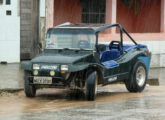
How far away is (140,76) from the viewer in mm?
14008

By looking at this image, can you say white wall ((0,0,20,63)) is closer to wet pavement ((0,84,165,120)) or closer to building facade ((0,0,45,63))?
building facade ((0,0,45,63))

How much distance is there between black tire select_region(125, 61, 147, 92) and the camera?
1361 centimetres

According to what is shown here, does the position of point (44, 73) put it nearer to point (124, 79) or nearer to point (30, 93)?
point (30, 93)

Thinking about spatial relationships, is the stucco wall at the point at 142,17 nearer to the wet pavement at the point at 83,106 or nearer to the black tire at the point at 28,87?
the wet pavement at the point at 83,106

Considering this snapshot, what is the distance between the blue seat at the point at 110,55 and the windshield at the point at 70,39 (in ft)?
2.18

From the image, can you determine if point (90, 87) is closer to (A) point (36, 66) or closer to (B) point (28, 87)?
(A) point (36, 66)

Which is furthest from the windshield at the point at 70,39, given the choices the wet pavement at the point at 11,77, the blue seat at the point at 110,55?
the wet pavement at the point at 11,77

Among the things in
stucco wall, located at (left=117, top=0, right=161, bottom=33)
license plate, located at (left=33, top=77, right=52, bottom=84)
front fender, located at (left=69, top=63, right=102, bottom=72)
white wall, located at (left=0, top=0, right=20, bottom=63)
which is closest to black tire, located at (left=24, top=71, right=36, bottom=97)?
license plate, located at (left=33, top=77, right=52, bottom=84)

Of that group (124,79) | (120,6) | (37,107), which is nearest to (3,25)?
(120,6)

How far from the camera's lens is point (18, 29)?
771 inches

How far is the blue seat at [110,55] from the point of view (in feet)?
44.0

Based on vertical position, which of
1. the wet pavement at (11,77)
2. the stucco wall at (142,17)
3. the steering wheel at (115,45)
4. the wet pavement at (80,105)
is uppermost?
the stucco wall at (142,17)

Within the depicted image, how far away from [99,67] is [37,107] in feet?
6.36

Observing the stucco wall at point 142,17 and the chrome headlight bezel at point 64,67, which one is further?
the stucco wall at point 142,17
